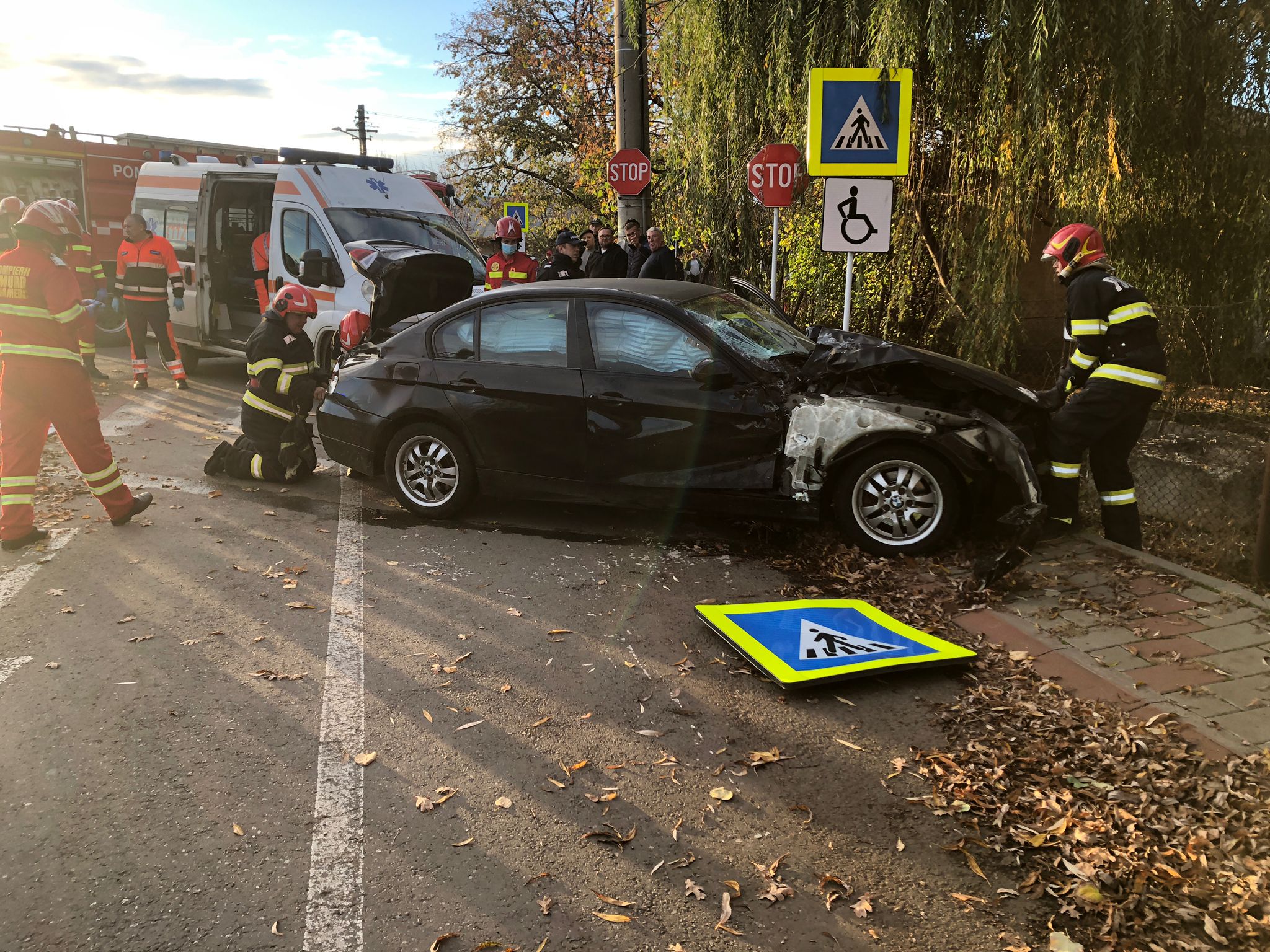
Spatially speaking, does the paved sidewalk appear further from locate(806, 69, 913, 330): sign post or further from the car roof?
locate(806, 69, 913, 330): sign post

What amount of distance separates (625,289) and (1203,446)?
15.9 ft

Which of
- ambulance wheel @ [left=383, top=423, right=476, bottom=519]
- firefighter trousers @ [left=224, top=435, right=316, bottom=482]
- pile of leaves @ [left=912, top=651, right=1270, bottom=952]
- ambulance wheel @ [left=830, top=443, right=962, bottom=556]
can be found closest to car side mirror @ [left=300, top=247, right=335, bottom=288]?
firefighter trousers @ [left=224, top=435, right=316, bottom=482]

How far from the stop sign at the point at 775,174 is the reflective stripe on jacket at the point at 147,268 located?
7.67 m

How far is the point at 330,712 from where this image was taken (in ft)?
13.7

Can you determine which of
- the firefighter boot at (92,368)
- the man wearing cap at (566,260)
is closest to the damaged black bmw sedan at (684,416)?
the man wearing cap at (566,260)

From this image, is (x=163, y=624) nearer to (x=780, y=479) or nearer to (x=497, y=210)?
(x=780, y=479)

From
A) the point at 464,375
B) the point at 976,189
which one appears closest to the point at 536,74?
the point at 976,189

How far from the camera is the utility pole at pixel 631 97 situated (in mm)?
12977

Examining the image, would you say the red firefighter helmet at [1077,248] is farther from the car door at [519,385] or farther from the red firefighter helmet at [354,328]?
the red firefighter helmet at [354,328]

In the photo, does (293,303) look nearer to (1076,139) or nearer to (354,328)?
(354,328)

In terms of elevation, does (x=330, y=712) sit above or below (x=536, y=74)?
below

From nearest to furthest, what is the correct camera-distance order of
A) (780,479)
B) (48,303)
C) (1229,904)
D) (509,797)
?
(1229,904) < (509,797) < (780,479) < (48,303)

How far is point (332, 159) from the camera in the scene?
1177 cm

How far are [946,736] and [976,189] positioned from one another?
6.49m
